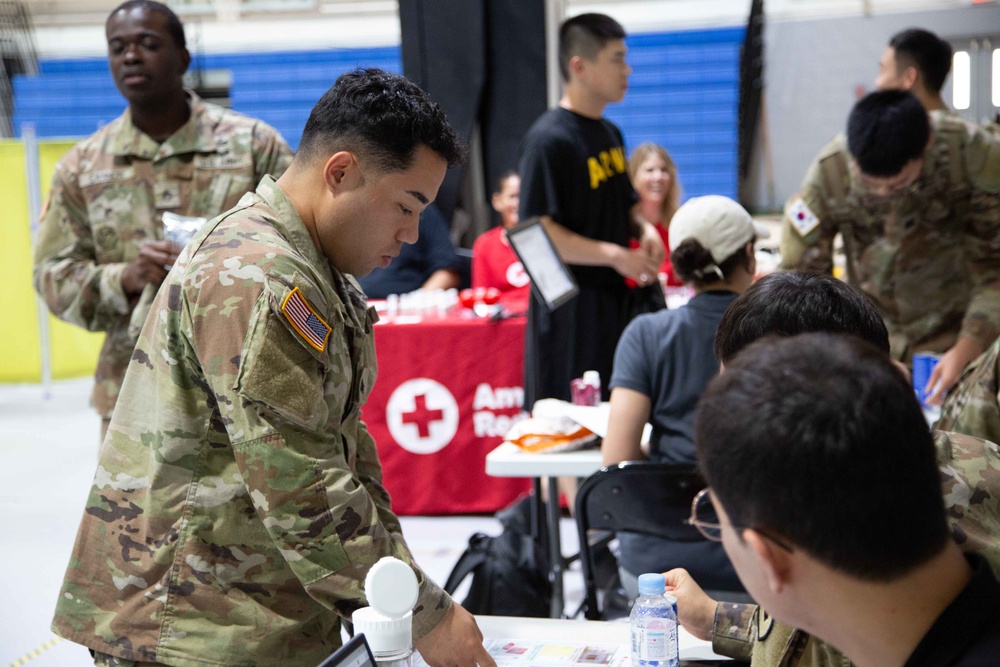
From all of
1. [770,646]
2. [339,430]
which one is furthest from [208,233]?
[770,646]

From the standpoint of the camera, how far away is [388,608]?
1.08m

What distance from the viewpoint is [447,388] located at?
13.3ft

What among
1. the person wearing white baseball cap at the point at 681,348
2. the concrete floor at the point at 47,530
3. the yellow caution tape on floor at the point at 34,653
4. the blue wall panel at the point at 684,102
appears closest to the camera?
the person wearing white baseball cap at the point at 681,348

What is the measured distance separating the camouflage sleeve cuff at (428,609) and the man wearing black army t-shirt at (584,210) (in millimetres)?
Answer: 2081

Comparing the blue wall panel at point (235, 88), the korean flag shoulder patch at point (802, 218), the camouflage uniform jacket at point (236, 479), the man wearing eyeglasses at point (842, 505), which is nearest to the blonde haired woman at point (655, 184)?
the korean flag shoulder patch at point (802, 218)

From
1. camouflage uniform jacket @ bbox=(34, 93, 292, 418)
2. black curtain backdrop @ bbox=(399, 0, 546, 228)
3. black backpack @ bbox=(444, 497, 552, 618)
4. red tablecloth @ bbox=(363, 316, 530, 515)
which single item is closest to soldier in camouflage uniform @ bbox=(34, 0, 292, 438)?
camouflage uniform jacket @ bbox=(34, 93, 292, 418)

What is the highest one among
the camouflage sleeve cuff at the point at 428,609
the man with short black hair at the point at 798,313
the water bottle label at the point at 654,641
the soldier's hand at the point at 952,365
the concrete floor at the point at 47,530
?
the man with short black hair at the point at 798,313

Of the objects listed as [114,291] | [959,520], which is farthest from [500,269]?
[959,520]

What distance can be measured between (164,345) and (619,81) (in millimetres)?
2512

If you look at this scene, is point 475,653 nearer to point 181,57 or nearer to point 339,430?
point 339,430

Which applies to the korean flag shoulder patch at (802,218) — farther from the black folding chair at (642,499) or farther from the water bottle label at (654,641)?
the water bottle label at (654,641)

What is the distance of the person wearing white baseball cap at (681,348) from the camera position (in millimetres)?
2217

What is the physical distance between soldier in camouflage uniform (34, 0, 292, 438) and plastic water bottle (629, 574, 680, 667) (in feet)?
5.71

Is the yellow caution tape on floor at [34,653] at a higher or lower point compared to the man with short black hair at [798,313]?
lower
